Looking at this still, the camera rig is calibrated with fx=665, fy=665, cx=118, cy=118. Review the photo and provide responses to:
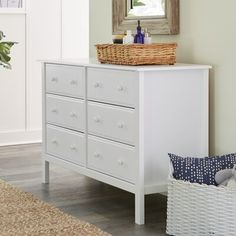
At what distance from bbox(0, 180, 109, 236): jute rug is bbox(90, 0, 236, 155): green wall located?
0.84 metres

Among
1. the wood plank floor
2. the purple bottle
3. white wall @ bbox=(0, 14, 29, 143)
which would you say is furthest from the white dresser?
white wall @ bbox=(0, 14, 29, 143)

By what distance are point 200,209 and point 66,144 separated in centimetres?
122

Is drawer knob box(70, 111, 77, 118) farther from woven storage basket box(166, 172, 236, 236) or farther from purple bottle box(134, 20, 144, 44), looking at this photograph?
woven storage basket box(166, 172, 236, 236)

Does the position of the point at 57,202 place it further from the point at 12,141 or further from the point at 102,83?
the point at 12,141

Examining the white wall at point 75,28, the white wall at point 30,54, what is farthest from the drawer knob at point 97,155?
the white wall at point 75,28

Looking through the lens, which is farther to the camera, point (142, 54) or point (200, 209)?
point (142, 54)

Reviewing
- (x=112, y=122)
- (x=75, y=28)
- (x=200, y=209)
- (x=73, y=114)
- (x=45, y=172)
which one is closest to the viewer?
(x=200, y=209)

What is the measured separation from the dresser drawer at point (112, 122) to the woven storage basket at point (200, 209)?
0.35 meters

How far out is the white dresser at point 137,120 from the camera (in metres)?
3.24

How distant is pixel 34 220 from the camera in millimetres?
3271

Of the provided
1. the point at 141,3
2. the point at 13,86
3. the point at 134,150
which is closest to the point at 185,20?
the point at 141,3

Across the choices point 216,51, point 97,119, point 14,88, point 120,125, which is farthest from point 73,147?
point 14,88

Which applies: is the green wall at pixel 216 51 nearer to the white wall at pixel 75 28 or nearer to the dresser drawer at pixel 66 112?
the dresser drawer at pixel 66 112

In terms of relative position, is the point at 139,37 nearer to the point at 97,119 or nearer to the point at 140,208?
the point at 97,119
